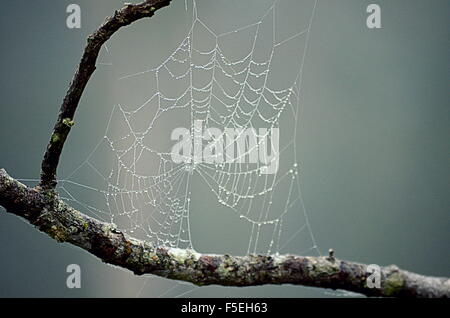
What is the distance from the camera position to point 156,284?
6.57 ft

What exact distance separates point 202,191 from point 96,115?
1.65 feet

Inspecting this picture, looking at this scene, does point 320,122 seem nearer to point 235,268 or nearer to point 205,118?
point 205,118

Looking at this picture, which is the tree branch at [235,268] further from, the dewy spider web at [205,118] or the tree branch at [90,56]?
the dewy spider web at [205,118]

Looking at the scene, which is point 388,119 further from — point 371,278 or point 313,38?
point 371,278

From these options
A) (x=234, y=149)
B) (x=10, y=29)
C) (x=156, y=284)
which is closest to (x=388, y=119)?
(x=234, y=149)

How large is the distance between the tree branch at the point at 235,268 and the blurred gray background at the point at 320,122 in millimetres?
1070

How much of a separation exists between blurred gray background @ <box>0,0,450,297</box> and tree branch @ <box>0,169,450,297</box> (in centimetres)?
107

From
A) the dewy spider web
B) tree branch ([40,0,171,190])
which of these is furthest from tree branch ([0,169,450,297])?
the dewy spider web

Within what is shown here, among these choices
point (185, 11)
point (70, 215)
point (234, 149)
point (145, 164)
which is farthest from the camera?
point (185, 11)

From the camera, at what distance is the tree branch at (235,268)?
852 mm

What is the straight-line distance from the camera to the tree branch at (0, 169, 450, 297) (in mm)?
852

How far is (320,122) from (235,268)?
48.4 inches

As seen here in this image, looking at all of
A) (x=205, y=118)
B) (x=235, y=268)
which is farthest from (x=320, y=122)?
(x=235, y=268)

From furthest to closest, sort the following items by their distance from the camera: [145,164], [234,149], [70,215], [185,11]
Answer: [185,11] → [145,164] → [234,149] → [70,215]
